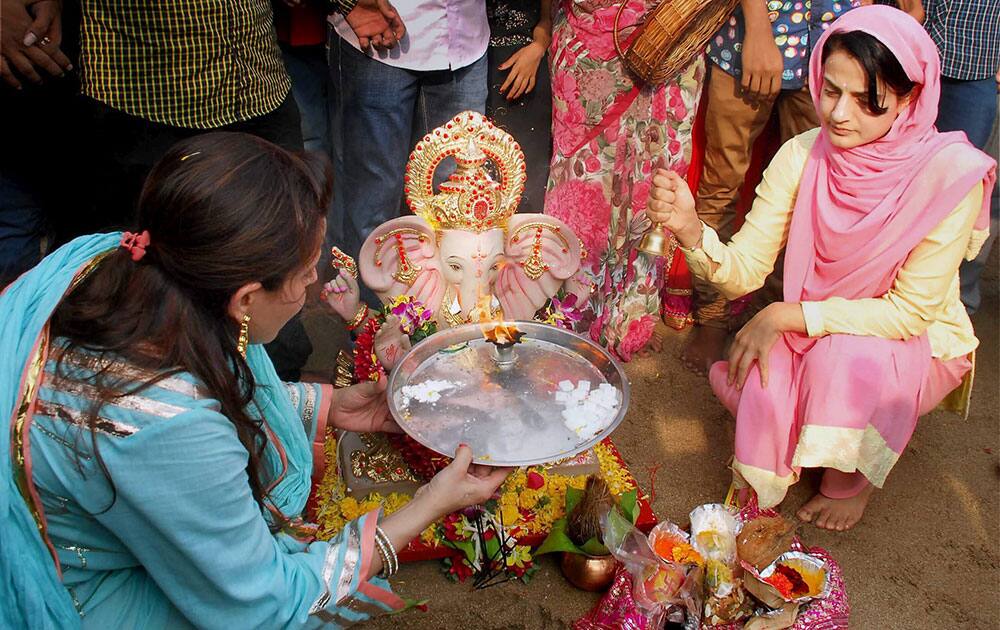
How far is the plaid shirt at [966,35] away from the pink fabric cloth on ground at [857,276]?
112 cm

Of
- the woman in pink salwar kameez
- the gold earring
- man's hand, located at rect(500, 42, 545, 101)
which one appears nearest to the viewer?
the gold earring

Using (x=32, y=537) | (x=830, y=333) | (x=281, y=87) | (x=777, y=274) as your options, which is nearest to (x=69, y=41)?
(x=281, y=87)

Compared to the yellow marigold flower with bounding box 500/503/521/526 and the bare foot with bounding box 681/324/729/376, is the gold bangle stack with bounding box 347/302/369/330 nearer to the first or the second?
the yellow marigold flower with bounding box 500/503/521/526

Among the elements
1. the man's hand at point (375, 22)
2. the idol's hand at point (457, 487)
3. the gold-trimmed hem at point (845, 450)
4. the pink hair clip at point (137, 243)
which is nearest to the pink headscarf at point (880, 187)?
the gold-trimmed hem at point (845, 450)

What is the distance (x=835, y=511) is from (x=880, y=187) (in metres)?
1.15

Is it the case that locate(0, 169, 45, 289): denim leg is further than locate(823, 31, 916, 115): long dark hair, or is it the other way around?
locate(0, 169, 45, 289): denim leg

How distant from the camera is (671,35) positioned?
10.1 feet

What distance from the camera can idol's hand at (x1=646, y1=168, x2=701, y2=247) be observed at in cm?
245

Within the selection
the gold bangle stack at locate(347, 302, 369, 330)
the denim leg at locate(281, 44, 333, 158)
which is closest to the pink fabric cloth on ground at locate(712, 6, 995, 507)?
the gold bangle stack at locate(347, 302, 369, 330)

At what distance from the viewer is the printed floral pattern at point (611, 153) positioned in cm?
329

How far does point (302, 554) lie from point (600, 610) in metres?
0.98

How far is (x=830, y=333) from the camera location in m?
2.55

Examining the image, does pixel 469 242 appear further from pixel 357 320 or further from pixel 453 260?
pixel 357 320

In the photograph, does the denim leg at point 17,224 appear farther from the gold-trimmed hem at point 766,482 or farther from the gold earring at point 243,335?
the gold-trimmed hem at point 766,482
